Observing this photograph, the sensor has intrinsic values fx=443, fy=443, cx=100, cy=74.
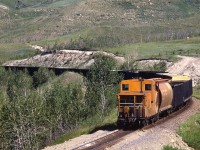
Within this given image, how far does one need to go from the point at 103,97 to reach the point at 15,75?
2175 inches

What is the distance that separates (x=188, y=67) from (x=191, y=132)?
84445 mm

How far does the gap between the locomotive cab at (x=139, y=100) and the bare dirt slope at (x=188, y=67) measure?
69.9 metres

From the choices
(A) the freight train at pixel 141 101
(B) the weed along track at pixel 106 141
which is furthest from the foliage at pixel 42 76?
(B) the weed along track at pixel 106 141

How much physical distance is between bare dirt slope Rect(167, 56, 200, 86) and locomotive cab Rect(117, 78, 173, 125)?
69.9 meters

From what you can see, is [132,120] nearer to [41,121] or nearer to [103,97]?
[41,121]

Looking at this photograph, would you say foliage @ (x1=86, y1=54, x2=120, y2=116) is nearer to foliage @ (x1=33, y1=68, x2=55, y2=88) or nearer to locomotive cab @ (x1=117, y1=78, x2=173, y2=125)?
foliage @ (x1=33, y1=68, x2=55, y2=88)

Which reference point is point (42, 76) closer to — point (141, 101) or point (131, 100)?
point (131, 100)

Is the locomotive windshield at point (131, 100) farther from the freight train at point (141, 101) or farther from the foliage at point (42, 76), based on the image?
the foliage at point (42, 76)

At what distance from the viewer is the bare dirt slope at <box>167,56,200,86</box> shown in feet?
369

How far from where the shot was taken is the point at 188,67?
4668 inches

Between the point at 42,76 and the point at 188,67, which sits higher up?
the point at 188,67

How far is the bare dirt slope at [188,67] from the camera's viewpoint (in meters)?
112

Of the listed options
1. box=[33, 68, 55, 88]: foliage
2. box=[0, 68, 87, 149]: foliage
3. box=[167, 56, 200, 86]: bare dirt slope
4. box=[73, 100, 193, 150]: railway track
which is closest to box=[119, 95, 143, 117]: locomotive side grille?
box=[73, 100, 193, 150]: railway track

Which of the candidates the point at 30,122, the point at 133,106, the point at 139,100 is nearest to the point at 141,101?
the point at 139,100
